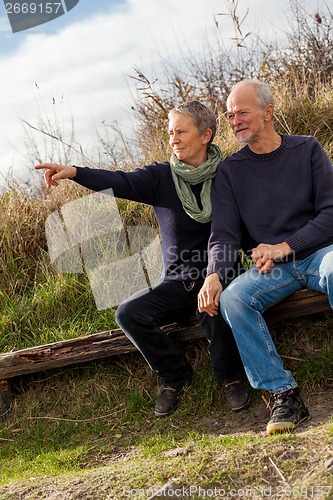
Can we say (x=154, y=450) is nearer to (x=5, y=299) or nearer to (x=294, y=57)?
(x=5, y=299)

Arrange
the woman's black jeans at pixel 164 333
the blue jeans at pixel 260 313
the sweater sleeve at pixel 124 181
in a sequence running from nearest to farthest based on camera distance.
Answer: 1. the blue jeans at pixel 260 313
2. the woman's black jeans at pixel 164 333
3. the sweater sleeve at pixel 124 181

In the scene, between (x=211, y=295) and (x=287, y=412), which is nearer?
(x=287, y=412)

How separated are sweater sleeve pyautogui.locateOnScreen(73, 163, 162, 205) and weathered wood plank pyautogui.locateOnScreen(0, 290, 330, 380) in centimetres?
87

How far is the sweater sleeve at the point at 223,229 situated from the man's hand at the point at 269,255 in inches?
6.5

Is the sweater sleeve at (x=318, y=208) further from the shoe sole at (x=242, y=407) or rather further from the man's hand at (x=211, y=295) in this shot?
the shoe sole at (x=242, y=407)

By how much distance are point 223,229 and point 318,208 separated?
1.84 feet

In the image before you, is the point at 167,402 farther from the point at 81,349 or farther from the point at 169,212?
the point at 169,212

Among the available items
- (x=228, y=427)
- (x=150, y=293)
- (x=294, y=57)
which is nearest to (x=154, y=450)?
(x=228, y=427)

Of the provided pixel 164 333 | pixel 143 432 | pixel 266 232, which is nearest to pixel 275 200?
pixel 266 232

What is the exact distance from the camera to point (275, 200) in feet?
13.4

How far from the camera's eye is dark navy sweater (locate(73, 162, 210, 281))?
14.2ft

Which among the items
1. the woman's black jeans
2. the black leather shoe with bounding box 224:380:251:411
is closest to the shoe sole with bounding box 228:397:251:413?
the black leather shoe with bounding box 224:380:251:411

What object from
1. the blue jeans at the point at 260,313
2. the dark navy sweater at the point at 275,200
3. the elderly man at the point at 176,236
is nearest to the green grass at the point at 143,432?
the elderly man at the point at 176,236

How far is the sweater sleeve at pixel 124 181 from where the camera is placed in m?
4.28
